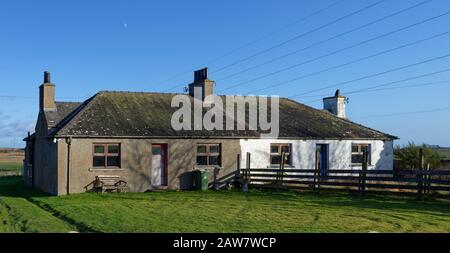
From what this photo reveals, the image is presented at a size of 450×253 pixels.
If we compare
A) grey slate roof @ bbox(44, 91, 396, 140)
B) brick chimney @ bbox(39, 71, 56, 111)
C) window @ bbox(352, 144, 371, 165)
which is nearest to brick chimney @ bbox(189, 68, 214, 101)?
grey slate roof @ bbox(44, 91, 396, 140)

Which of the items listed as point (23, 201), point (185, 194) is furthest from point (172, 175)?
point (23, 201)

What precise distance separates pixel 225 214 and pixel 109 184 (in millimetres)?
11091

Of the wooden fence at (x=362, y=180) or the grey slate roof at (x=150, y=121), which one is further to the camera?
the grey slate roof at (x=150, y=121)

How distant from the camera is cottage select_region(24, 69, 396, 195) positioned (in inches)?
1043

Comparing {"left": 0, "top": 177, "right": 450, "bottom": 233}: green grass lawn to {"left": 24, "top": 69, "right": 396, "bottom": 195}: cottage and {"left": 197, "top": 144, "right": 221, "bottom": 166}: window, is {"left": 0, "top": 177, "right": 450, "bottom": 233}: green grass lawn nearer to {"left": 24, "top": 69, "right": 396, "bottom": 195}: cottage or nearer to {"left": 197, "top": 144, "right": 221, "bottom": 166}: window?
{"left": 24, "top": 69, "right": 396, "bottom": 195}: cottage

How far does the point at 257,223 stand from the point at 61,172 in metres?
14.0

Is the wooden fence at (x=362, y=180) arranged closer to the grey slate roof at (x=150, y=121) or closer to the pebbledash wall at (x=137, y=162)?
the pebbledash wall at (x=137, y=162)

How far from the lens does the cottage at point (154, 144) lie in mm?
26484

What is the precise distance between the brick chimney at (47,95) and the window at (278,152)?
1256 centimetres

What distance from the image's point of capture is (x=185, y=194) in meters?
25.4

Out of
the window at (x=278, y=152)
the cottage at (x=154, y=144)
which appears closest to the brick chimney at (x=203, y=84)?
the cottage at (x=154, y=144)

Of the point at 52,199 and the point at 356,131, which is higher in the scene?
the point at 356,131

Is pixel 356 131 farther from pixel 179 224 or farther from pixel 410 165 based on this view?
pixel 179 224

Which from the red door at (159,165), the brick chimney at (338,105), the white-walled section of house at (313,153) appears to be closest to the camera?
the red door at (159,165)
